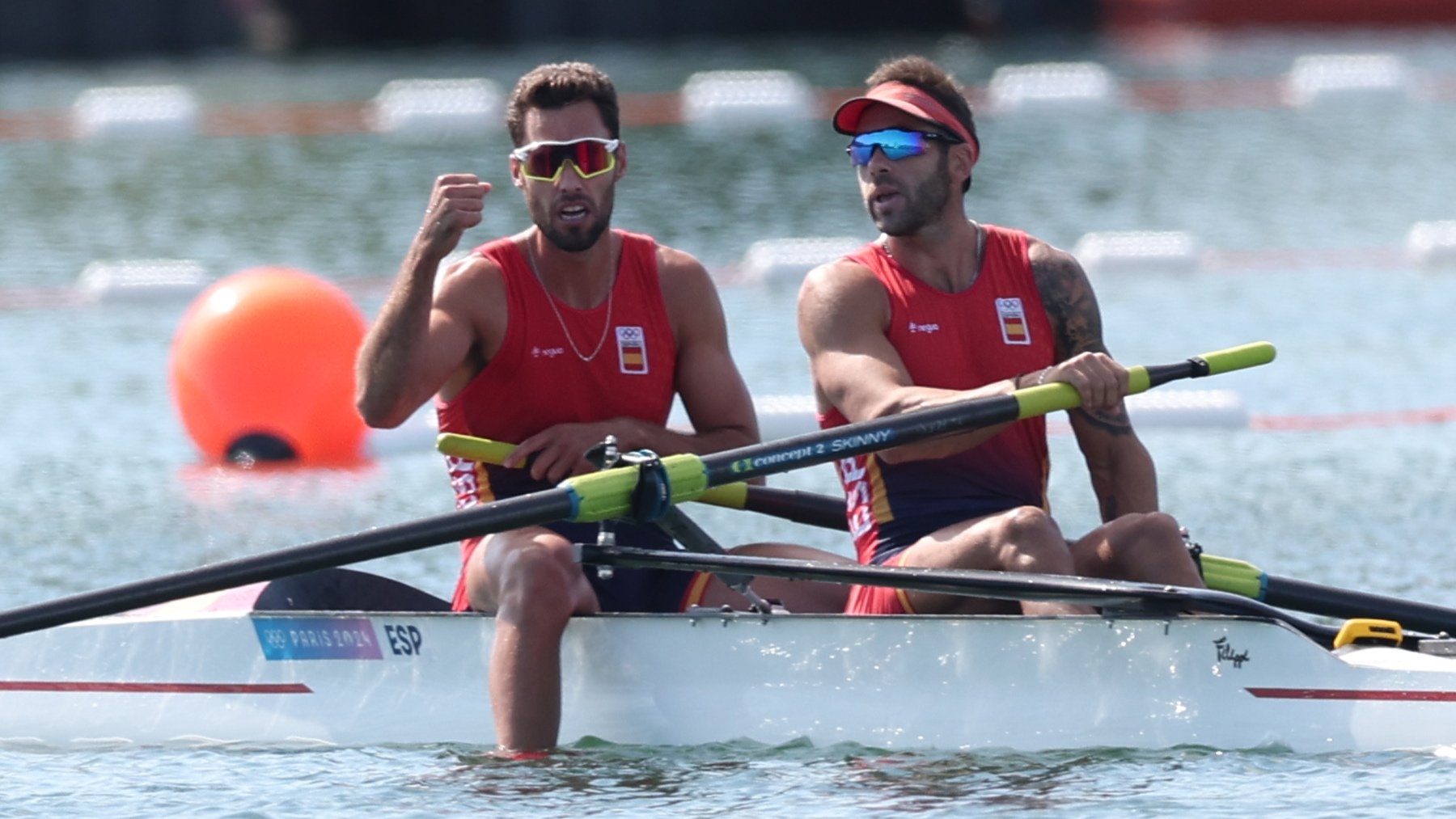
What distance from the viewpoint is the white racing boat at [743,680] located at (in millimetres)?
5055

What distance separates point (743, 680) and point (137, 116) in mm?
16115

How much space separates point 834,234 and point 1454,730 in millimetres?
10858

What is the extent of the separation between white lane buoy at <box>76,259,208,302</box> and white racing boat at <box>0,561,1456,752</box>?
8.26 metres

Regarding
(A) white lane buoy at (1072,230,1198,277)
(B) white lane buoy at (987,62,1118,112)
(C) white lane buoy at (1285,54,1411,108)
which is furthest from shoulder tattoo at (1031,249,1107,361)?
(C) white lane buoy at (1285,54,1411,108)

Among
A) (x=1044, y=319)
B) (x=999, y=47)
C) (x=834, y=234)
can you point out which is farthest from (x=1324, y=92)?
(x=1044, y=319)

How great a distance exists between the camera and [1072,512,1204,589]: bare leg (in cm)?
523

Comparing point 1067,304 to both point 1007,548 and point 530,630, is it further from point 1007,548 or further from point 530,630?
point 530,630

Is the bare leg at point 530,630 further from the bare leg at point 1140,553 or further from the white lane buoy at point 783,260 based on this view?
the white lane buoy at point 783,260

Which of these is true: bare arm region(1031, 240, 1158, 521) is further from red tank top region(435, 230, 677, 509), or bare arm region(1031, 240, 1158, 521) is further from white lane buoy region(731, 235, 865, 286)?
white lane buoy region(731, 235, 865, 286)

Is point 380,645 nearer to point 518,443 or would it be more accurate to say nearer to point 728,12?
point 518,443

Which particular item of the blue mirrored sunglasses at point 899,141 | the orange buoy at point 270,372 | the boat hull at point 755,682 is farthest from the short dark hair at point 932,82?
the orange buoy at point 270,372

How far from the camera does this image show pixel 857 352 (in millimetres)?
5414

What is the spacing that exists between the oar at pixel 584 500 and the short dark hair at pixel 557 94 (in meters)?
0.88

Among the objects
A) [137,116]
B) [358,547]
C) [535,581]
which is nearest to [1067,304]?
[535,581]
